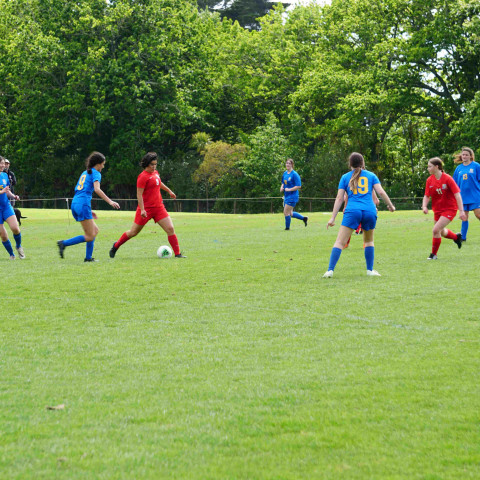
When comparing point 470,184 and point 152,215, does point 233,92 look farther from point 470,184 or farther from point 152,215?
point 152,215

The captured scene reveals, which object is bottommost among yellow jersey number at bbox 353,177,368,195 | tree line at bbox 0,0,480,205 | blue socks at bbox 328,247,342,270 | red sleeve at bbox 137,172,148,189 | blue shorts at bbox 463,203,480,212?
blue socks at bbox 328,247,342,270

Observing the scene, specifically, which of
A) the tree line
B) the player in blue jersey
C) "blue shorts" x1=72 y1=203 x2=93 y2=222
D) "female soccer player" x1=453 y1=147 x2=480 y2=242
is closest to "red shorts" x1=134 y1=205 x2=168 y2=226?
"blue shorts" x1=72 y1=203 x2=93 y2=222

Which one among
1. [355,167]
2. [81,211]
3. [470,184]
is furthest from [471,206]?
[81,211]

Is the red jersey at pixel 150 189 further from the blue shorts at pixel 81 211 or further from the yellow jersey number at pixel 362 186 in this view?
the yellow jersey number at pixel 362 186

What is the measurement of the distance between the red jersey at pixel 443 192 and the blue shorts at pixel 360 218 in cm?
328

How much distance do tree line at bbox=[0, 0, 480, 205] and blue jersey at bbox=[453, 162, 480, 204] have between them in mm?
27226

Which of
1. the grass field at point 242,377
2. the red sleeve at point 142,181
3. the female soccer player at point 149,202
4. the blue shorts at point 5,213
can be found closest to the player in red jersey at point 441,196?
the grass field at point 242,377

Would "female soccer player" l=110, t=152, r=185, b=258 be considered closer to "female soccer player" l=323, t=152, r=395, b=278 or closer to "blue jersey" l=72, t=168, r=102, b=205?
"blue jersey" l=72, t=168, r=102, b=205

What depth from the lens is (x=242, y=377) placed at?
5.38 m

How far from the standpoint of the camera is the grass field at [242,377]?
150 inches

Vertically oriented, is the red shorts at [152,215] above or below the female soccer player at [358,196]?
below

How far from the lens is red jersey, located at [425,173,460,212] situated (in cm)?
1370

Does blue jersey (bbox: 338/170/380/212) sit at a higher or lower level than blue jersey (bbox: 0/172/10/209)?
higher

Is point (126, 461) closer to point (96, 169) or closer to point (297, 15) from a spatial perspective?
point (96, 169)
